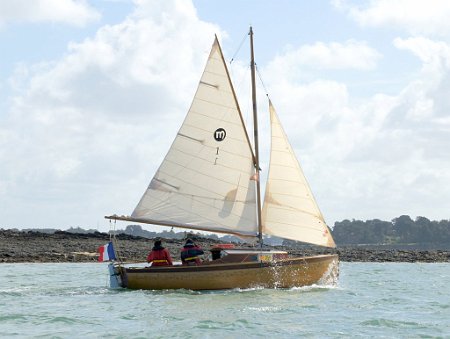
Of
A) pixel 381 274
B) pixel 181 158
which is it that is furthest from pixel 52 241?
pixel 181 158

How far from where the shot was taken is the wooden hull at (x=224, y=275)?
3117 cm

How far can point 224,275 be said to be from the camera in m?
31.2

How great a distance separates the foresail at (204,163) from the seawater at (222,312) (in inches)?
124

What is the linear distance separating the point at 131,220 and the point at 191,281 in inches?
141

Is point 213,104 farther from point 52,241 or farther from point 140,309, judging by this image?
point 52,241

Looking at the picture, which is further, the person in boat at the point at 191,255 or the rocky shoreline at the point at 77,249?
the rocky shoreline at the point at 77,249

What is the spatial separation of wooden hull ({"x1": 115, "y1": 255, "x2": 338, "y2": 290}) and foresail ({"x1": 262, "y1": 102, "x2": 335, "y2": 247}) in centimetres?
107

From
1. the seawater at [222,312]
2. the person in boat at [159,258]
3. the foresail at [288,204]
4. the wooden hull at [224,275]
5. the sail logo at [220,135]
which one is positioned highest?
the sail logo at [220,135]

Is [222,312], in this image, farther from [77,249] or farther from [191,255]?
[77,249]

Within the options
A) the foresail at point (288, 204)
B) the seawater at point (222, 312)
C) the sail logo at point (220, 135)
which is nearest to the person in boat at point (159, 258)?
the seawater at point (222, 312)

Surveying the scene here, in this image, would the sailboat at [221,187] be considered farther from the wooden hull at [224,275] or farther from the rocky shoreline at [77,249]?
the rocky shoreline at [77,249]

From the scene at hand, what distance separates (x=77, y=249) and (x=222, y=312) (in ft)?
147

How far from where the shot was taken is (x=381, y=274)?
50.2 m

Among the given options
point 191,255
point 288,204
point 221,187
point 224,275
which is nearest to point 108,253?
point 191,255
